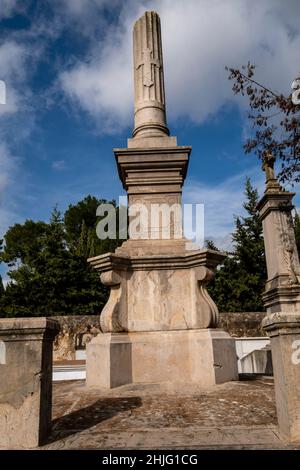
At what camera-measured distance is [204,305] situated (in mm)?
5293

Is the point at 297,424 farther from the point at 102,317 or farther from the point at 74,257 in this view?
the point at 74,257

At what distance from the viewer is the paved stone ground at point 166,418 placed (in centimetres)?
265

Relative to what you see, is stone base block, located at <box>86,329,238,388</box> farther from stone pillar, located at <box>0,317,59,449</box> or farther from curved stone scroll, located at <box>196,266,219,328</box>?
stone pillar, located at <box>0,317,59,449</box>

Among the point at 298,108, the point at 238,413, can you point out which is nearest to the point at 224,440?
the point at 238,413

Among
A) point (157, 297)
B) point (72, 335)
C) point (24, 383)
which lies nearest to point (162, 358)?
point (157, 297)

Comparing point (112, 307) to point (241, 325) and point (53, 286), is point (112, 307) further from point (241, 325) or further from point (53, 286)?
point (53, 286)

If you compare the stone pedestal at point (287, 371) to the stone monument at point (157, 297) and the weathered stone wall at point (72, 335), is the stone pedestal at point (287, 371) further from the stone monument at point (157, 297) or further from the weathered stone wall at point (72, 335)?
the weathered stone wall at point (72, 335)

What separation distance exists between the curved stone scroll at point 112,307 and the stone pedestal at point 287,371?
2.85 metres

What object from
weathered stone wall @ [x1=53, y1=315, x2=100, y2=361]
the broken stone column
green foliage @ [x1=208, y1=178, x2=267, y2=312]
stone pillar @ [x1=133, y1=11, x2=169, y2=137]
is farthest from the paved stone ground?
green foliage @ [x1=208, y1=178, x2=267, y2=312]

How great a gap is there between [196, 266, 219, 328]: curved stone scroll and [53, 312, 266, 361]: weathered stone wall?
277 inches

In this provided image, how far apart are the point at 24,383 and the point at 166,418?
4.28 feet

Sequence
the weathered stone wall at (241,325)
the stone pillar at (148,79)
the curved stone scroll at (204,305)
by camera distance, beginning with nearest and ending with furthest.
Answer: the curved stone scroll at (204,305) < the stone pillar at (148,79) < the weathered stone wall at (241,325)

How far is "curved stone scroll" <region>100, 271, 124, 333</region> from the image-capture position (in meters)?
5.29

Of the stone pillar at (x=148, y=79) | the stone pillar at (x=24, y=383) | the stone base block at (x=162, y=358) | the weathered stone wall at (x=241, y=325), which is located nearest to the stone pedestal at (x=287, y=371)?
the stone pillar at (x=24, y=383)
